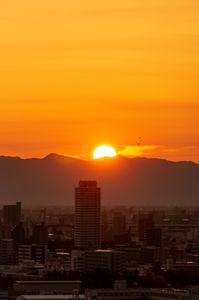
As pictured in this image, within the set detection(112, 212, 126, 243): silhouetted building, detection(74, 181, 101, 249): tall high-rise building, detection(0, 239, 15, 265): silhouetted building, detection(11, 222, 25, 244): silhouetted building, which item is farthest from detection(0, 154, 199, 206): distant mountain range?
detection(0, 239, 15, 265): silhouetted building

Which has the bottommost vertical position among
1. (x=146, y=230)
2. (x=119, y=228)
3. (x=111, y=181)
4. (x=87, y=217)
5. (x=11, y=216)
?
(x=146, y=230)

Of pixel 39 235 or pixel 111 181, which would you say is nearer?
pixel 39 235

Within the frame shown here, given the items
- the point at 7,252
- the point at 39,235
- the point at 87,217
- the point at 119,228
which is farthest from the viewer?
the point at 119,228

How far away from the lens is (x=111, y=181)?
146m

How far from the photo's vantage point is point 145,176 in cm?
14950

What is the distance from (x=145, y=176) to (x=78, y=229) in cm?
7544

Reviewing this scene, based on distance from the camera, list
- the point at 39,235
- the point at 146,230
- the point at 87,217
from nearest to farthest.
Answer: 1. the point at 39,235
2. the point at 87,217
3. the point at 146,230

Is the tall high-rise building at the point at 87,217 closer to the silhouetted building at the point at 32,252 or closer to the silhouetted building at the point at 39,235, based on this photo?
the silhouetted building at the point at 39,235

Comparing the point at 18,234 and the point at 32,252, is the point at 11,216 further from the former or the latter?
the point at 32,252

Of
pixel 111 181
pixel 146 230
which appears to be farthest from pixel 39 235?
pixel 111 181

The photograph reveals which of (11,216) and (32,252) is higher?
(11,216)

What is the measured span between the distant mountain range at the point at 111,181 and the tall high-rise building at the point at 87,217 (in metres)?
58.5

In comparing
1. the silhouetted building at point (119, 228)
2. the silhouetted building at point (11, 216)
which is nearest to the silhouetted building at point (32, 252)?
the silhouetted building at point (119, 228)

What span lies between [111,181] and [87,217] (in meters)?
70.5
